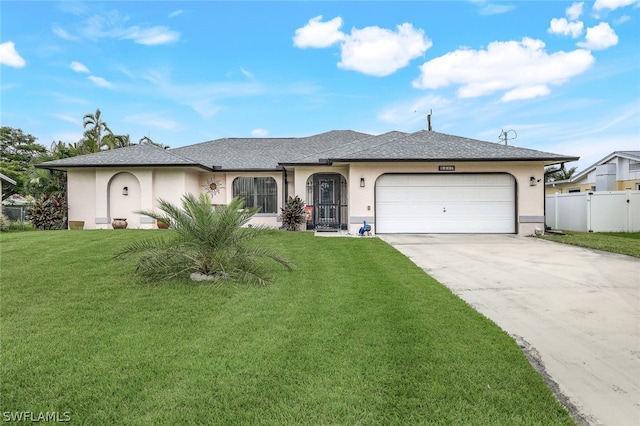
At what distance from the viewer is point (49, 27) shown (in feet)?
40.4

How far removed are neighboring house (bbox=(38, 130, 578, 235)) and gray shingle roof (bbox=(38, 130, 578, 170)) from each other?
52 millimetres

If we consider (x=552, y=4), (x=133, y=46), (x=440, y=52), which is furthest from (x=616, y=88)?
(x=133, y=46)

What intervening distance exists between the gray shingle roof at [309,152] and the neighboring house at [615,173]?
12604mm

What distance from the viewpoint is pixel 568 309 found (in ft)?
16.1

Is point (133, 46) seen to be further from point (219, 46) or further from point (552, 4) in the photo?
point (552, 4)

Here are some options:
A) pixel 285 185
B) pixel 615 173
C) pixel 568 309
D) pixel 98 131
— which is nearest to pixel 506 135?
pixel 615 173

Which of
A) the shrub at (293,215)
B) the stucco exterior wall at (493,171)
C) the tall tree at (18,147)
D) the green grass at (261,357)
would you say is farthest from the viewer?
the tall tree at (18,147)

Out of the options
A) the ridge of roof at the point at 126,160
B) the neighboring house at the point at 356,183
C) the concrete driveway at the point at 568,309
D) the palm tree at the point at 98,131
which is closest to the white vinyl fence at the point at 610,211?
the neighboring house at the point at 356,183

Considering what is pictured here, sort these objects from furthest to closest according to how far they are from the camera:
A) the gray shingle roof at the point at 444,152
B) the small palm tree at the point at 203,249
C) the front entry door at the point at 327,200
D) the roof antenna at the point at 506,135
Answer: the roof antenna at the point at 506,135 < the front entry door at the point at 327,200 < the gray shingle roof at the point at 444,152 < the small palm tree at the point at 203,249

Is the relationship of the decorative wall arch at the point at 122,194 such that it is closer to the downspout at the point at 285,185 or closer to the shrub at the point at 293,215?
the downspout at the point at 285,185

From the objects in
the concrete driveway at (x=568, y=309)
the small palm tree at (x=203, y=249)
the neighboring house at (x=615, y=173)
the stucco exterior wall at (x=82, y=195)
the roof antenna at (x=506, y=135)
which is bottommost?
the concrete driveway at (x=568, y=309)

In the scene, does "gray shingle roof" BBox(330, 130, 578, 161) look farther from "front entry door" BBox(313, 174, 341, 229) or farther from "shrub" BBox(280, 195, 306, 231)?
"shrub" BBox(280, 195, 306, 231)

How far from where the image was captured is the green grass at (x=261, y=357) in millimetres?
2490

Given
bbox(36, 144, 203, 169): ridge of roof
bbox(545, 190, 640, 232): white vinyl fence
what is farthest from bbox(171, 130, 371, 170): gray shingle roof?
bbox(545, 190, 640, 232): white vinyl fence
